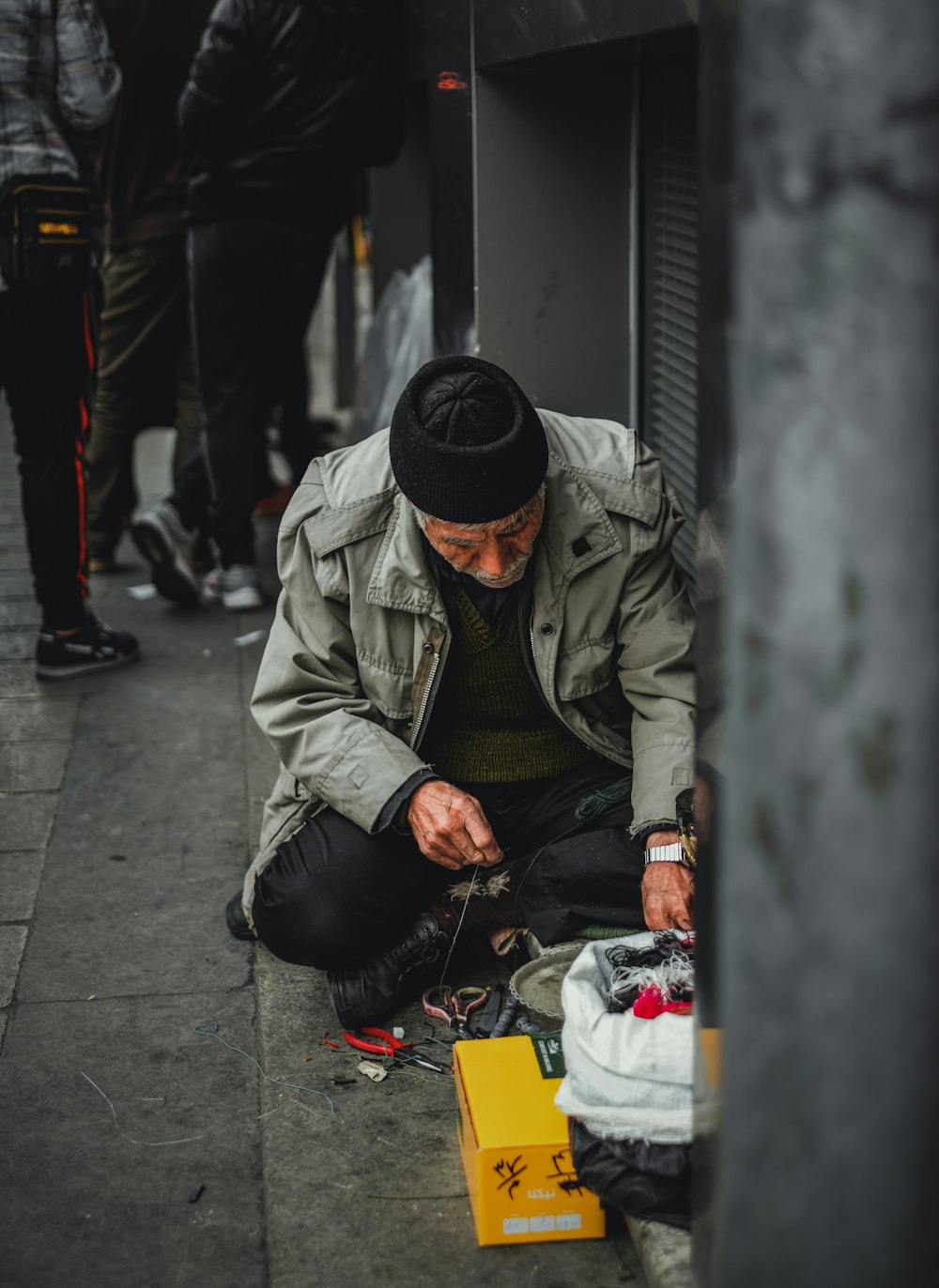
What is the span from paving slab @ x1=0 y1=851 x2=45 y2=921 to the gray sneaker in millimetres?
1669

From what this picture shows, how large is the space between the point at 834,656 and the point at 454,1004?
1773 millimetres

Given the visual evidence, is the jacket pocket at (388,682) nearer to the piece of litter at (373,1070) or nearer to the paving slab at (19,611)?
the piece of litter at (373,1070)

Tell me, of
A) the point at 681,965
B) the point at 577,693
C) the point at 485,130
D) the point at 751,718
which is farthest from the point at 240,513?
the point at 751,718

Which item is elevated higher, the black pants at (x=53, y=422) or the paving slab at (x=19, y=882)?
the black pants at (x=53, y=422)

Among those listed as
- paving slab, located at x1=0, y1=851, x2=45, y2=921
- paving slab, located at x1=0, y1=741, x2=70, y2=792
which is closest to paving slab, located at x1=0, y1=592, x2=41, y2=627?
paving slab, located at x1=0, y1=741, x2=70, y2=792

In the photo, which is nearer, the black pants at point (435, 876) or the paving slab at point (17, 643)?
the black pants at point (435, 876)

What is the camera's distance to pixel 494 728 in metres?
2.98

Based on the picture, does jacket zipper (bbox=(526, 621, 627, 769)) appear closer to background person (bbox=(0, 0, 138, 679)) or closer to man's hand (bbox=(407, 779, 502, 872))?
man's hand (bbox=(407, 779, 502, 872))

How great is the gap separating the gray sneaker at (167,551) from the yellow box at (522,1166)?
120 inches

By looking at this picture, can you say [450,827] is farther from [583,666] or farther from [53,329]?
[53,329]

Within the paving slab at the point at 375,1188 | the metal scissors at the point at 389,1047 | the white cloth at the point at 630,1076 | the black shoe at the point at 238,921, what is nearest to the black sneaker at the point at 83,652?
the black shoe at the point at 238,921

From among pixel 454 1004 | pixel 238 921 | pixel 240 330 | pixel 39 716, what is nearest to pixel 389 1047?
pixel 454 1004

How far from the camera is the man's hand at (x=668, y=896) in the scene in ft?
8.52

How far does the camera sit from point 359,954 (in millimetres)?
2861
